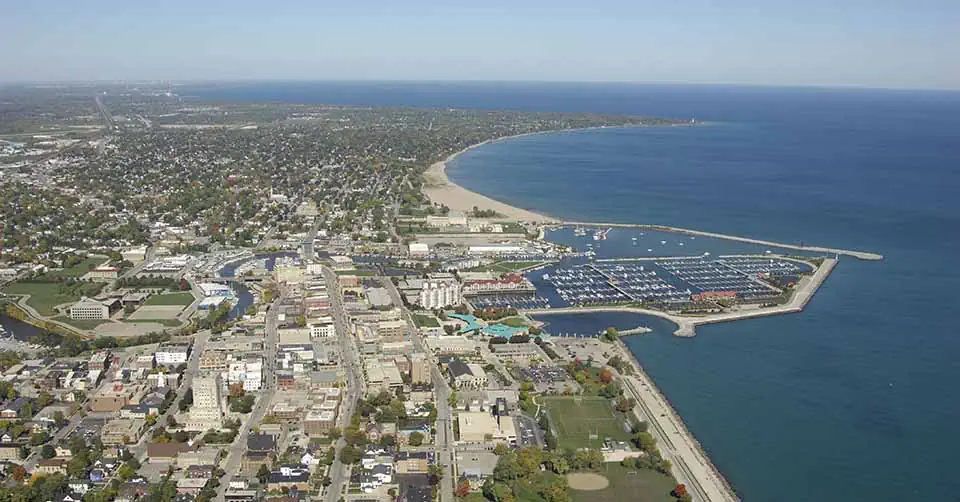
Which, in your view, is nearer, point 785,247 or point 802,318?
point 802,318

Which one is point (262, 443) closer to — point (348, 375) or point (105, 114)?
point (348, 375)

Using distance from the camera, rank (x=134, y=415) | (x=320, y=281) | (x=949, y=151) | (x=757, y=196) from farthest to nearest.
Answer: (x=949, y=151)
(x=757, y=196)
(x=320, y=281)
(x=134, y=415)

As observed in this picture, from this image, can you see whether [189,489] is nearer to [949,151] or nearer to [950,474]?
[950,474]

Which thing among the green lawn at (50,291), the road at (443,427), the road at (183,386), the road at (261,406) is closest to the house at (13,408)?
the road at (183,386)

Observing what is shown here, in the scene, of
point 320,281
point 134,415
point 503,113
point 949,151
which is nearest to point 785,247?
point 320,281

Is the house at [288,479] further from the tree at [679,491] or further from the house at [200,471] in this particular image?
the tree at [679,491]

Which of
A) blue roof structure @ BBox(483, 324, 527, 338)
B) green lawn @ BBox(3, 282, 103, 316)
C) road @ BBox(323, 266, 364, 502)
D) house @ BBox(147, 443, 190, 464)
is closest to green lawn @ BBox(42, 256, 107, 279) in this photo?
green lawn @ BBox(3, 282, 103, 316)
